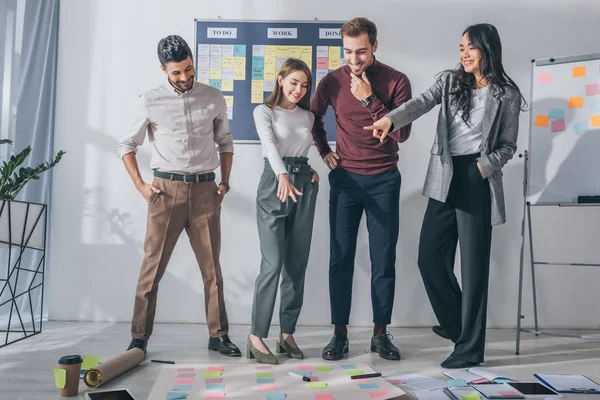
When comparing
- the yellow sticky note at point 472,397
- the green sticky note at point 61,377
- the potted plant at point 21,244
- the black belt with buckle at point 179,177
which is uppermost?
the black belt with buckle at point 179,177

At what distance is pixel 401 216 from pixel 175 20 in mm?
→ 1797

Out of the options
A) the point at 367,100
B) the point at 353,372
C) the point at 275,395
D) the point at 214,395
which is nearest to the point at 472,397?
the point at 353,372

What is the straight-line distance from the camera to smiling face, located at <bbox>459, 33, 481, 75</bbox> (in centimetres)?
238

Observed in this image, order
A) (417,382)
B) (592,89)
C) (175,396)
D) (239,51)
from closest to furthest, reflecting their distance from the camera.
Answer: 1. (175,396)
2. (417,382)
3. (592,89)
4. (239,51)

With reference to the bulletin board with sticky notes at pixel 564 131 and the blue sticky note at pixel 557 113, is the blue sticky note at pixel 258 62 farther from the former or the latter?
the blue sticky note at pixel 557 113

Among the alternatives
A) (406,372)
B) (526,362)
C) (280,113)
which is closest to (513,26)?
(280,113)

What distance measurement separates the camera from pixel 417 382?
6.98ft

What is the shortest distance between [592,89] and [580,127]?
20 centimetres

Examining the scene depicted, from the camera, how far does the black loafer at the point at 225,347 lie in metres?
2.52

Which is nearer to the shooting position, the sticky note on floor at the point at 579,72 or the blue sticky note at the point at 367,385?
the blue sticky note at the point at 367,385

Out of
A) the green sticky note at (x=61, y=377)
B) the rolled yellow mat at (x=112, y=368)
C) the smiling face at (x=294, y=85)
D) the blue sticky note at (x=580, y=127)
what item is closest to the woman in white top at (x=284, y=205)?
the smiling face at (x=294, y=85)

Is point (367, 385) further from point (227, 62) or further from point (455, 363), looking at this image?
point (227, 62)

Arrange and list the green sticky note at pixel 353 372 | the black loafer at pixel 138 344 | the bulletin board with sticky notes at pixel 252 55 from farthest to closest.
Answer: the bulletin board with sticky notes at pixel 252 55, the black loafer at pixel 138 344, the green sticky note at pixel 353 372

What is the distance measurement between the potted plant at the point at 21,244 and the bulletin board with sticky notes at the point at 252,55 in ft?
3.30
